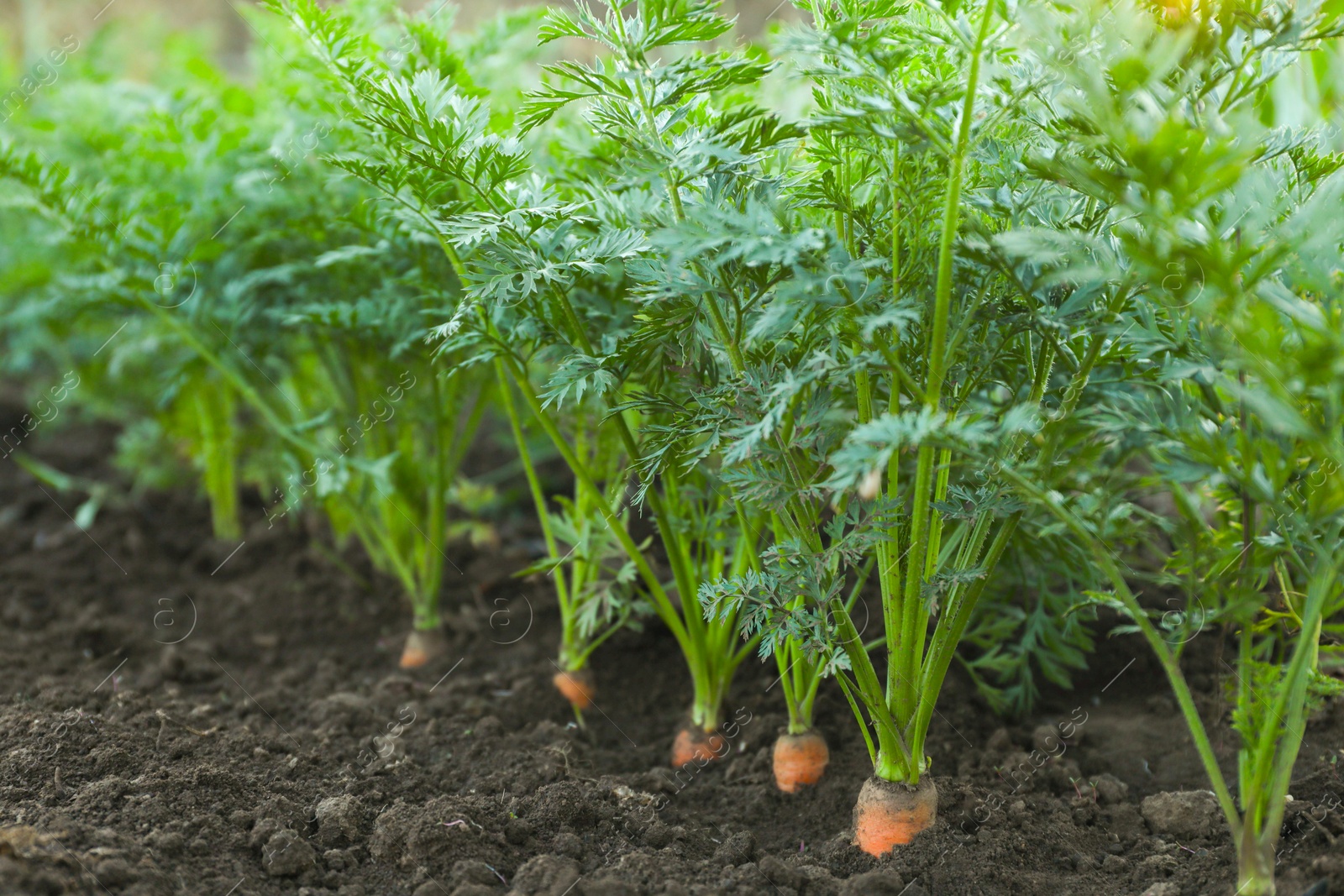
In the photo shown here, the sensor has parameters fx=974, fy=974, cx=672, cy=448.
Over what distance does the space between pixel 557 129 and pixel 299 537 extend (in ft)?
5.63

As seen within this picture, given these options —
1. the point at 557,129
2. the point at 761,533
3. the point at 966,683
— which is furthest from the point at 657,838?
the point at 557,129

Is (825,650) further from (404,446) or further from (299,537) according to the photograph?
(299,537)

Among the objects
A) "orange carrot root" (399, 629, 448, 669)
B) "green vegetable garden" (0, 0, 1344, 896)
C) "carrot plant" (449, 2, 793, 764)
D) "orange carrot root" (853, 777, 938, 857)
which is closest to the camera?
"green vegetable garden" (0, 0, 1344, 896)

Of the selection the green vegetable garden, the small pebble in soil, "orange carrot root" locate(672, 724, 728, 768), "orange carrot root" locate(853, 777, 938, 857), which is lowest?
"orange carrot root" locate(672, 724, 728, 768)

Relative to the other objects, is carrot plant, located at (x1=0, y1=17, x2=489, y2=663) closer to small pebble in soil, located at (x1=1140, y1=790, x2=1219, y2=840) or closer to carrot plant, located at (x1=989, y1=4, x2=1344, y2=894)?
carrot plant, located at (x1=989, y1=4, x2=1344, y2=894)

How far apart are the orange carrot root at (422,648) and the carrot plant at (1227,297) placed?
5.51 feet

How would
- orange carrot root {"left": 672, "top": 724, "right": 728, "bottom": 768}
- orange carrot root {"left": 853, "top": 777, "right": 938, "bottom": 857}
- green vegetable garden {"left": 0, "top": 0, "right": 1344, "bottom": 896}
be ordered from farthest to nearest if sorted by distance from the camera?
orange carrot root {"left": 672, "top": 724, "right": 728, "bottom": 768} → orange carrot root {"left": 853, "top": 777, "right": 938, "bottom": 857} → green vegetable garden {"left": 0, "top": 0, "right": 1344, "bottom": 896}

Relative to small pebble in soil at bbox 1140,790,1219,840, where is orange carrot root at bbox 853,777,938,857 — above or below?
above

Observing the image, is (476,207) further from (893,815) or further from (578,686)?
(893,815)

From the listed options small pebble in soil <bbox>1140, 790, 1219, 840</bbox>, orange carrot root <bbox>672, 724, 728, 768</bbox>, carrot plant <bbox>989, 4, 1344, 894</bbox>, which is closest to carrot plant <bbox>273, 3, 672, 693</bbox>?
orange carrot root <bbox>672, 724, 728, 768</bbox>

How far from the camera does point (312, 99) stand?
2.52 m

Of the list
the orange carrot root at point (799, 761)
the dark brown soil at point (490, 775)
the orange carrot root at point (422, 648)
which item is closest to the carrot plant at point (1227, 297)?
the dark brown soil at point (490, 775)

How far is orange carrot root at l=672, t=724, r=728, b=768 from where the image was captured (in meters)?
2.06

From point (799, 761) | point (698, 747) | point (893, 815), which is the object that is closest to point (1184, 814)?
point (893, 815)
